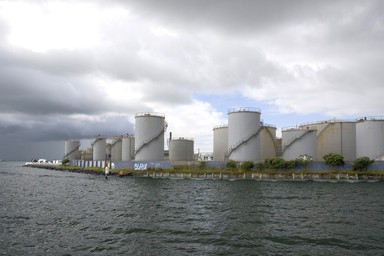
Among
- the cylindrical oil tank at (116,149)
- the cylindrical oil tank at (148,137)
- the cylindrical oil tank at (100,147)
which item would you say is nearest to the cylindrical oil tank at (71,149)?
the cylindrical oil tank at (100,147)

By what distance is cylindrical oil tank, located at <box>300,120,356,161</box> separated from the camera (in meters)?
86.1

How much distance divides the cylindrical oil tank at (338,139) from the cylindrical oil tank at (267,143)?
11.9 metres

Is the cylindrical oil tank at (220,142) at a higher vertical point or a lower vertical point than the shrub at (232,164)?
higher

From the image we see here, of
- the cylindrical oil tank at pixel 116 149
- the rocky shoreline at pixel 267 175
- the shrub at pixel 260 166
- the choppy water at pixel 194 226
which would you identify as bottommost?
the choppy water at pixel 194 226

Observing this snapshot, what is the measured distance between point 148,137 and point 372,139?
2110 inches

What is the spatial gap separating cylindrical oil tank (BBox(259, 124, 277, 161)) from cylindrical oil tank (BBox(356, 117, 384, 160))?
869 inches

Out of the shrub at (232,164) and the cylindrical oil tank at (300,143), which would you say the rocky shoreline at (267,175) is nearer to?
the shrub at (232,164)

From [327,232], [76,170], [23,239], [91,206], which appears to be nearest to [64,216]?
[91,206]

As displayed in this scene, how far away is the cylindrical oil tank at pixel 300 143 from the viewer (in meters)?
79.9

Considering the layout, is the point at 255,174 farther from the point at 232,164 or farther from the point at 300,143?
the point at 300,143

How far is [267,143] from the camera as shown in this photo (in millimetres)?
92188

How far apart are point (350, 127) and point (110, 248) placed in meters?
81.2

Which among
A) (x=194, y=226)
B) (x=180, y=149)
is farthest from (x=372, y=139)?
(x=194, y=226)

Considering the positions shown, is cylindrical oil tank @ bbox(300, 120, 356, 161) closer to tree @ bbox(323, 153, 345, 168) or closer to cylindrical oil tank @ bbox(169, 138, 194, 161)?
tree @ bbox(323, 153, 345, 168)
